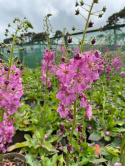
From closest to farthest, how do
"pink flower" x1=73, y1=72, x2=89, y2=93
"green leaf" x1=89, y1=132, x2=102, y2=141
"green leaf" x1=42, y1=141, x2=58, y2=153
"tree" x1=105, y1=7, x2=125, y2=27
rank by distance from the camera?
"pink flower" x1=73, y1=72, x2=89, y2=93, "green leaf" x1=42, y1=141, x2=58, y2=153, "green leaf" x1=89, y1=132, x2=102, y2=141, "tree" x1=105, y1=7, x2=125, y2=27

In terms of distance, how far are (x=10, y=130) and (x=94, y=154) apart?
984mm

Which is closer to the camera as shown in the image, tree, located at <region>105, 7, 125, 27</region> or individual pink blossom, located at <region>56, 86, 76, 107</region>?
individual pink blossom, located at <region>56, 86, 76, 107</region>

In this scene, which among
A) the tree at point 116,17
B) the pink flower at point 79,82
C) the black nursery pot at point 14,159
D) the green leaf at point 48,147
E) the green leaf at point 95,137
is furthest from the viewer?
the tree at point 116,17

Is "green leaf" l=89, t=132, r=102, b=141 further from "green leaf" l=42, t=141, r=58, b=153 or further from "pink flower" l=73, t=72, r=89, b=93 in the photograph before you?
"pink flower" l=73, t=72, r=89, b=93

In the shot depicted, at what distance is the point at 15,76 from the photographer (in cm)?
Answer: 142

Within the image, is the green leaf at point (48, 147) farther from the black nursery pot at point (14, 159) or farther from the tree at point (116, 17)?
the tree at point (116, 17)

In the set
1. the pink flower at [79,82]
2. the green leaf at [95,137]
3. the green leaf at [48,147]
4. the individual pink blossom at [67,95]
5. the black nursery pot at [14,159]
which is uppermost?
the pink flower at [79,82]

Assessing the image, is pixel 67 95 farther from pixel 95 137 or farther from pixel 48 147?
pixel 95 137

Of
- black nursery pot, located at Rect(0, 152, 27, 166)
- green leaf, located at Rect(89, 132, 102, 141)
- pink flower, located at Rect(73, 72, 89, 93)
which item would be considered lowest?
black nursery pot, located at Rect(0, 152, 27, 166)

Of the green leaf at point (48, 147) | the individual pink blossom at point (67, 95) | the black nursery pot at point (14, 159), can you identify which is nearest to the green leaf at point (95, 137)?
the green leaf at point (48, 147)

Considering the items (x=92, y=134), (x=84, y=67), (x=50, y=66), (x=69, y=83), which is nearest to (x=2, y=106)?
(x=69, y=83)

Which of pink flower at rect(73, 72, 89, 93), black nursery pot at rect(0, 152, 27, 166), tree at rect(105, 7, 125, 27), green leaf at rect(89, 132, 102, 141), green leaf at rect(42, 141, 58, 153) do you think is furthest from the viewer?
tree at rect(105, 7, 125, 27)

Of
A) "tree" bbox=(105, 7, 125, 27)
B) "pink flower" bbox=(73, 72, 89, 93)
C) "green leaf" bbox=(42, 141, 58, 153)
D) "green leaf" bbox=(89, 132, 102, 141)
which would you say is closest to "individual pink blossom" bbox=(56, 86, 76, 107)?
"pink flower" bbox=(73, 72, 89, 93)

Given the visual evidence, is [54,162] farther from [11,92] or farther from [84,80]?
[84,80]
